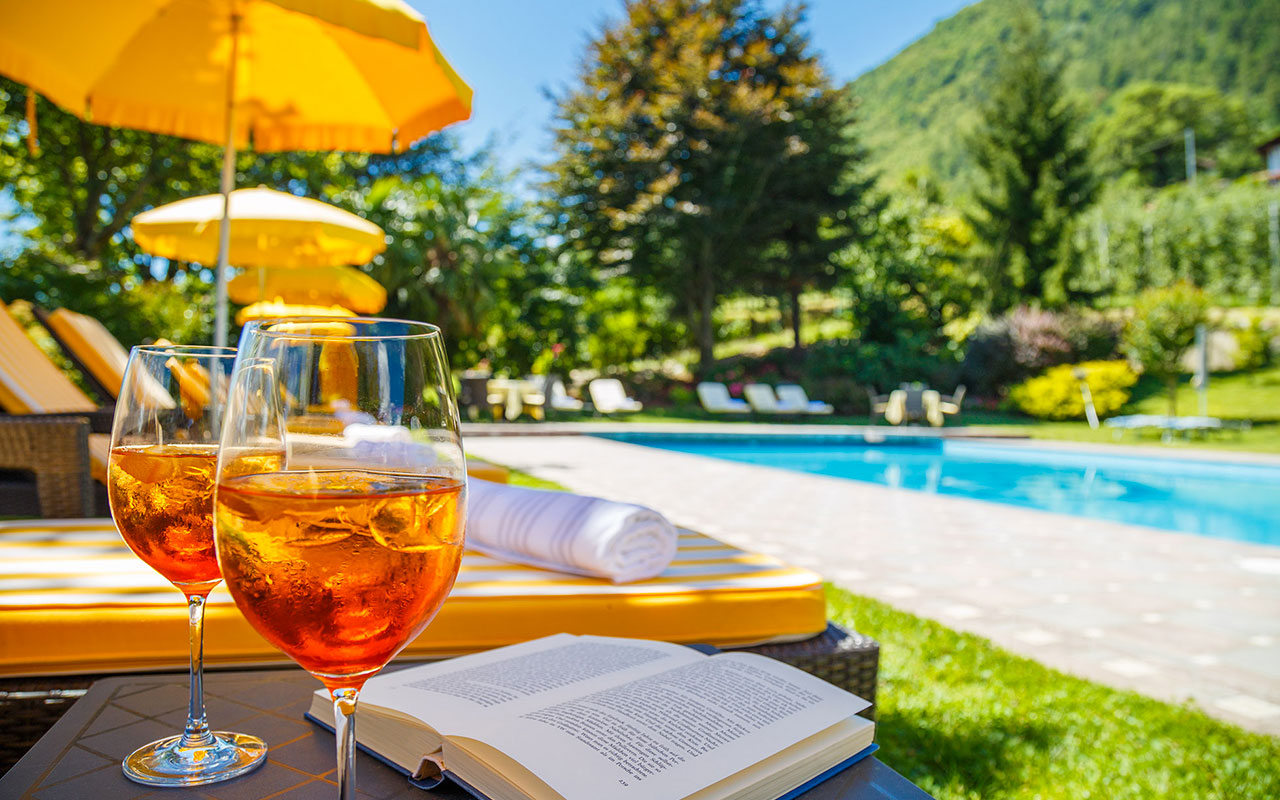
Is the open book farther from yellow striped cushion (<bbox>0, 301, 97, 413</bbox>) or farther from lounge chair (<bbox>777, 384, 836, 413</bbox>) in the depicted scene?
lounge chair (<bbox>777, 384, 836, 413</bbox>)

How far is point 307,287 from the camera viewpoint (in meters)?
9.20

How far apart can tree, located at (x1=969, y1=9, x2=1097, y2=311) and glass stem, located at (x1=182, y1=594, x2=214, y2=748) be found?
80.6 ft

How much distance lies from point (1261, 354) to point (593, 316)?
1512 centimetres

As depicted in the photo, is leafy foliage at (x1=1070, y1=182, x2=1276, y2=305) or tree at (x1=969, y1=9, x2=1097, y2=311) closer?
tree at (x1=969, y1=9, x2=1097, y2=311)

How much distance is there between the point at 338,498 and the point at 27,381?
15.6ft

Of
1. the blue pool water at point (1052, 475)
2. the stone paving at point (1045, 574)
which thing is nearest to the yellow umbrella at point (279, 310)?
the stone paving at point (1045, 574)

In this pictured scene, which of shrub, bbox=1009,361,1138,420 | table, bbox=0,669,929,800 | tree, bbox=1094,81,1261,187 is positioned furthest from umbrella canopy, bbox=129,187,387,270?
tree, bbox=1094,81,1261,187

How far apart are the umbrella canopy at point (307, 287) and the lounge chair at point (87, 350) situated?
3.24 meters

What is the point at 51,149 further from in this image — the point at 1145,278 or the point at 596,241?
the point at 1145,278

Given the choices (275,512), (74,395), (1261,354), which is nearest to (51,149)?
(74,395)

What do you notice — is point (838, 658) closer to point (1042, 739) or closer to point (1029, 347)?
point (1042, 739)

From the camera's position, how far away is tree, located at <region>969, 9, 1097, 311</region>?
23109mm

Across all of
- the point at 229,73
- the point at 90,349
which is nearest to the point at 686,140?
the point at 229,73

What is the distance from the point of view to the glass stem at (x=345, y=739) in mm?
562
